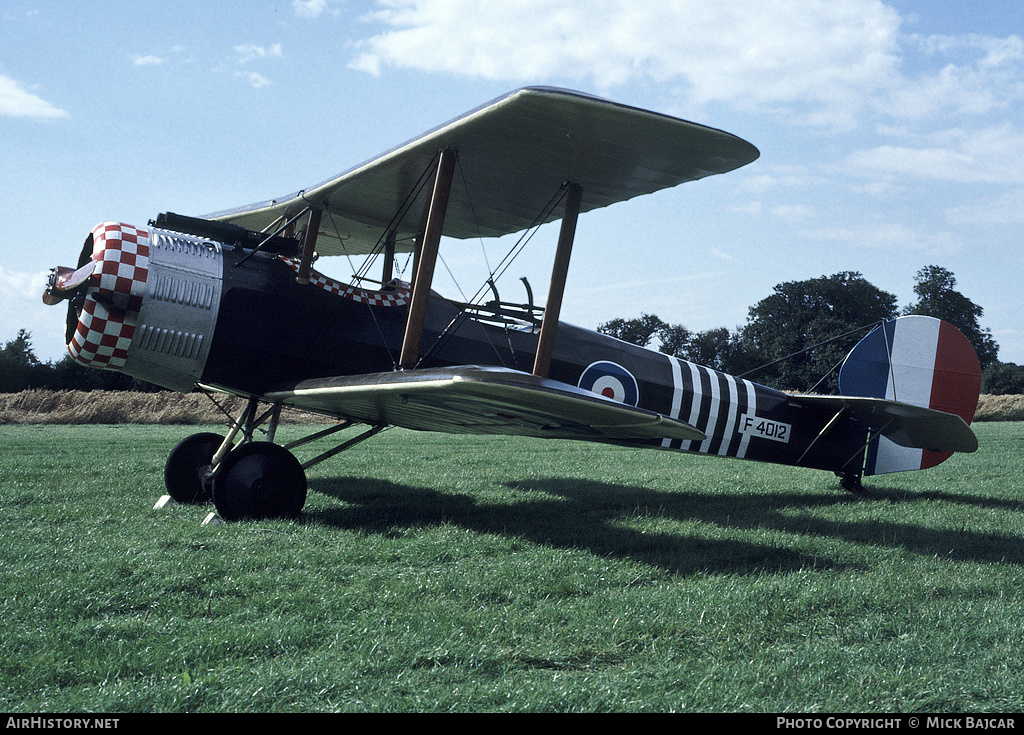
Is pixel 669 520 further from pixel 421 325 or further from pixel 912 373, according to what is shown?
pixel 912 373

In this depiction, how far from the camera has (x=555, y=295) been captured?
594cm

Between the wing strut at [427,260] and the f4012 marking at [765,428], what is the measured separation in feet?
12.5

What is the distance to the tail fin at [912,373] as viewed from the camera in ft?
25.4

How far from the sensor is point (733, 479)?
8.65 metres

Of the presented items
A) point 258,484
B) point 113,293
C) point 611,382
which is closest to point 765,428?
point 611,382

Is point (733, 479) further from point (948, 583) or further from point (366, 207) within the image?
point (366, 207)

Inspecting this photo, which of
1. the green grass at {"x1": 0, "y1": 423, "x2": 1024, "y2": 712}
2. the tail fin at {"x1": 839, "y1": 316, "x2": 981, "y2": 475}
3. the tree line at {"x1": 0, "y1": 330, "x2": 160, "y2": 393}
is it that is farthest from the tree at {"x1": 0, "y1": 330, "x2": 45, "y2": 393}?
the tail fin at {"x1": 839, "y1": 316, "x2": 981, "y2": 475}

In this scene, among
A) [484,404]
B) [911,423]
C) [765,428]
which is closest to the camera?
[484,404]

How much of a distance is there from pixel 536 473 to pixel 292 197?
4.30 m

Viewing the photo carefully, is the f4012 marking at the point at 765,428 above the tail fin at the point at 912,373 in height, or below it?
below

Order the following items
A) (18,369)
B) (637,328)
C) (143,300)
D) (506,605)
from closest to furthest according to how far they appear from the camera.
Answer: (506,605), (143,300), (18,369), (637,328)

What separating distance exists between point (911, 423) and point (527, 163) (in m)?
4.22

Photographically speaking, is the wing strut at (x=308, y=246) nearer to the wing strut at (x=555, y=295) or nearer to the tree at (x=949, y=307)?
the wing strut at (x=555, y=295)

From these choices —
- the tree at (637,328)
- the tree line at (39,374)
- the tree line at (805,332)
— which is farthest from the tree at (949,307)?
the tree line at (39,374)
